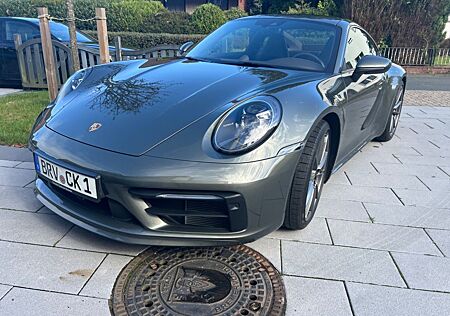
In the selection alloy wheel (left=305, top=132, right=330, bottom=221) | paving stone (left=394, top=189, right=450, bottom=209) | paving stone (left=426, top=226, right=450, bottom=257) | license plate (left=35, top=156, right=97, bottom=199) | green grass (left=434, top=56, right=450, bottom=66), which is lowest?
green grass (left=434, top=56, right=450, bottom=66)

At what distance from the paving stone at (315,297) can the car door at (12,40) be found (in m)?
6.75

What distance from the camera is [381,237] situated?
238 cm

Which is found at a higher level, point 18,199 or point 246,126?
point 246,126

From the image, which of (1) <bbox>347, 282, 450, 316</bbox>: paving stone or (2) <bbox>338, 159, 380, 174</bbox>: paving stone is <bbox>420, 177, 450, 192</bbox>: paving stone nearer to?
(2) <bbox>338, 159, 380, 174</bbox>: paving stone

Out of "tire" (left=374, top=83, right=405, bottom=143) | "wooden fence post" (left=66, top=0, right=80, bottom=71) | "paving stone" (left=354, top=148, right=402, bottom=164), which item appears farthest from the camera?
"wooden fence post" (left=66, top=0, right=80, bottom=71)

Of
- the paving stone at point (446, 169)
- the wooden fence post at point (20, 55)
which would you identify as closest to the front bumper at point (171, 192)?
the paving stone at point (446, 169)

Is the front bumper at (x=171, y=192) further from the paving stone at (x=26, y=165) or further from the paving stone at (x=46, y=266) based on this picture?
the paving stone at (x=26, y=165)

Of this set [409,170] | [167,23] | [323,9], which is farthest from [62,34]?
[167,23]

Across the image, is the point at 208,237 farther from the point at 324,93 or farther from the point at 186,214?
the point at 324,93

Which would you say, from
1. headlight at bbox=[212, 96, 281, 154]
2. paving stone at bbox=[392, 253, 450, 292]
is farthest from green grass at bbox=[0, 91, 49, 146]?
paving stone at bbox=[392, 253, 450, 292]

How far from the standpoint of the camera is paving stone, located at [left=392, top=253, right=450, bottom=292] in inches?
76.4

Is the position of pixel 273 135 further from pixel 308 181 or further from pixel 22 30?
pixel 22 30

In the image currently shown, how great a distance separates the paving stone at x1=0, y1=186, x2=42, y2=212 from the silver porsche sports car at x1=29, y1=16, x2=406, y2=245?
0.41 m

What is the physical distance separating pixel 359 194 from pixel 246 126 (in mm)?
1562
